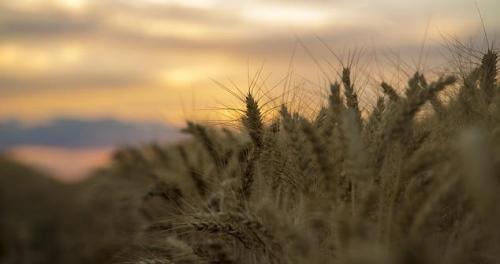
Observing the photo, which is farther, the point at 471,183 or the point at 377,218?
the point at 377,218

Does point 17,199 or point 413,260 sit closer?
point 413,260

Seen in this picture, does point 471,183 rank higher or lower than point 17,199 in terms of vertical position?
higher

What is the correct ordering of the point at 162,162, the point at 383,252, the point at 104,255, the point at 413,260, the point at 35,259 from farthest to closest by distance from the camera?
the point at 35,259
the point at 104,255
the point at 162,162
the point at 413,260
the point at 383,252

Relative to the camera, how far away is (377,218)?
98.3 inches

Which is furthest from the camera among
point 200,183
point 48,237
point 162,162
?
point 48,237

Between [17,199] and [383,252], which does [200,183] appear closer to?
[383,252]

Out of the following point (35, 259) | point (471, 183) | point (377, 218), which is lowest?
point (35, 259)

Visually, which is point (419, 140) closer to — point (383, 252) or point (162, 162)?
point (383, 252)

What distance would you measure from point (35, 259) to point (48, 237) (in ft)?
2.49

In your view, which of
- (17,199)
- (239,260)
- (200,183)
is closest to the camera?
(239,260)

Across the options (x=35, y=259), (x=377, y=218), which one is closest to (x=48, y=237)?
(x=35, y=259)

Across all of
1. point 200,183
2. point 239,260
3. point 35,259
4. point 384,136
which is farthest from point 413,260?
point 35,259

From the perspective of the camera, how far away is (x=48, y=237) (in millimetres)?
10703

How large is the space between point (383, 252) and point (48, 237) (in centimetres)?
993
